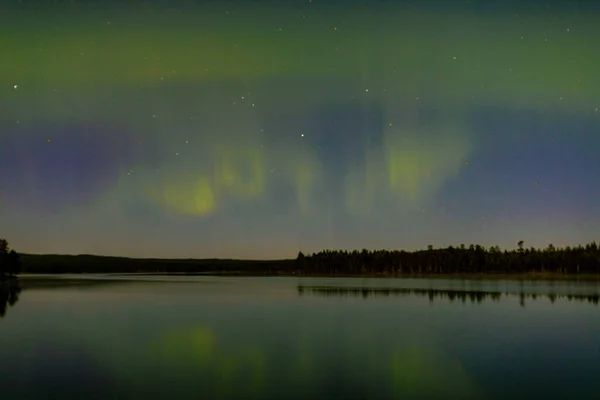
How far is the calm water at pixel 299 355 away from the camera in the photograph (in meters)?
17.9

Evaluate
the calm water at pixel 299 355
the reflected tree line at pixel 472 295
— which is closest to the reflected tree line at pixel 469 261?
the reflected tree line at pixel 472 295

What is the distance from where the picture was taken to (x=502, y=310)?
44.8m

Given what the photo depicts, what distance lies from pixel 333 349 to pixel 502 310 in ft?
78.3

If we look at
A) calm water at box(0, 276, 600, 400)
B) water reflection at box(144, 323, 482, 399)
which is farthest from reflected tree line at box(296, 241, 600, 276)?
water reflection at box(144, 323, 482, 399)

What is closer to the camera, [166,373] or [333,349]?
[166,373]

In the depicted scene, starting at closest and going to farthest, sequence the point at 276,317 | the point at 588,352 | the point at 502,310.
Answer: the point at 588,352 → the point at 276,317 → the point at 502,310

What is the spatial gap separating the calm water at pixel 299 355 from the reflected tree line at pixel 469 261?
104 m

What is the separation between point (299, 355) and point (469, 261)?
152 m

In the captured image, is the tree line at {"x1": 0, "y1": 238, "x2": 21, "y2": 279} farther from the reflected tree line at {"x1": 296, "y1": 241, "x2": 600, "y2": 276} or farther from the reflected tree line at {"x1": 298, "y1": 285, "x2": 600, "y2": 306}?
the reflected tree line at {"x1": 296, "y1": 241, "x2": 600, "y2": 276}

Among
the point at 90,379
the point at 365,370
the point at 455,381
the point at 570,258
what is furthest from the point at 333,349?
the point at 570,258

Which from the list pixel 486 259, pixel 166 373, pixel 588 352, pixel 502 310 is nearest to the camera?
pixel 166 373

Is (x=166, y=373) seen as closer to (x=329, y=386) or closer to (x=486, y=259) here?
(x=329, y=386)

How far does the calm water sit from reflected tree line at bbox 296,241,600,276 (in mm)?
103661

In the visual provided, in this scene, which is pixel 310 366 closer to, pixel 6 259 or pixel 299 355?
pixel 299 355
